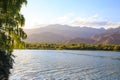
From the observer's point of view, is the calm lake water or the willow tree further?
the calm lake water

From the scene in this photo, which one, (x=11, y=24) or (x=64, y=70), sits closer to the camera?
(x=11, y=24)

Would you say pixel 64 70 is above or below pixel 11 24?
below

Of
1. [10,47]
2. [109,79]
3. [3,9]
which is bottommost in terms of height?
[109,79]

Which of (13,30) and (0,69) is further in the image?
(0,69)

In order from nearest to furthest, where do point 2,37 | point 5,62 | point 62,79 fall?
point 2,37 < point 5,62 < point 62,79

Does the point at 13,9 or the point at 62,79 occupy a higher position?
the point at 13,9

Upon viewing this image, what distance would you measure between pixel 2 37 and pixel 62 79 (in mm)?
32070

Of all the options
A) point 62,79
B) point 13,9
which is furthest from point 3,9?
point 62,79

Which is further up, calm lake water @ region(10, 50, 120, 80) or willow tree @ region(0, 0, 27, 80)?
willow tree @ region(0, 0, 27, 80)

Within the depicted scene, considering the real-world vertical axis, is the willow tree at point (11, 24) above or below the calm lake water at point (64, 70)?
above

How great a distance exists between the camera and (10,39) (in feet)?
66.8

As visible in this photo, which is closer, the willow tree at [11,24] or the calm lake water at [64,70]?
the willow tree at [11,24]

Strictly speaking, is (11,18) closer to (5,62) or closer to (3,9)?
(3,9)

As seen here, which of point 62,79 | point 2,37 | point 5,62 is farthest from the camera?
point 62,79
